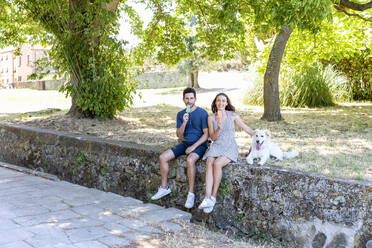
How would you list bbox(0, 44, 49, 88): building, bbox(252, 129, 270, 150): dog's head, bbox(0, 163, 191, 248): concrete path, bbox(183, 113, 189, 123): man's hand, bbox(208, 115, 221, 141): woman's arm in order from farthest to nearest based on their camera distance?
bbox(0, 44, 49, 88): building
bbox(183, 113, 189, 123): man's hand
bbox(208, 115, 221, 141): woman's arm
bbox(252, 129, 270, 150): dog's head
bbox(0, 163, 191, 248): concrete path

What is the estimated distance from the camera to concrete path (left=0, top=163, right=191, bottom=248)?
14.4 feet

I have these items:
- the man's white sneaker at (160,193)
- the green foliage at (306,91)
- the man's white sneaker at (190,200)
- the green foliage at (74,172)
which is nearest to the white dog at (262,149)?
the man's white sneaker at (190,200)

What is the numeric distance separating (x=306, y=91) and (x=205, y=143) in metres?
8.82

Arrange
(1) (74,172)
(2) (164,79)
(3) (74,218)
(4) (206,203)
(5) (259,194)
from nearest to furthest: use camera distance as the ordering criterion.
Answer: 1. (5) (259,194)
2. (4) (206,203)
3. (3) (74,218)
4. (1) (74,172)
5. (2) (164,79)

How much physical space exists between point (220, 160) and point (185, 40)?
826 cm

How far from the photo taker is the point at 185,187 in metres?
5.64

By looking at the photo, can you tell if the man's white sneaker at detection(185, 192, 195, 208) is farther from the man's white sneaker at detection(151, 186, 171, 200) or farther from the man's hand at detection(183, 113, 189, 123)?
the man's hand at detection(183, 113, 189, 123)

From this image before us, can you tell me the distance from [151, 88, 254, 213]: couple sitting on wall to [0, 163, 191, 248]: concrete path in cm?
49

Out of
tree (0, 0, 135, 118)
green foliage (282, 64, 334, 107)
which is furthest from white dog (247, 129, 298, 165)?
green foliage (282, 64, 334, 107)

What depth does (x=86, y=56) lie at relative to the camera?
31.5 feet

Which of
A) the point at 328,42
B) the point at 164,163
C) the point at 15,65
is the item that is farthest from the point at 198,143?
the point at 15,65

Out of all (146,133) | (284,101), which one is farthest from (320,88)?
(146,133)

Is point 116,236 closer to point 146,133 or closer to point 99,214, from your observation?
point 99,214

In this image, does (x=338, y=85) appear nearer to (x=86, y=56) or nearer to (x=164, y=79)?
(x=86, y=56)
